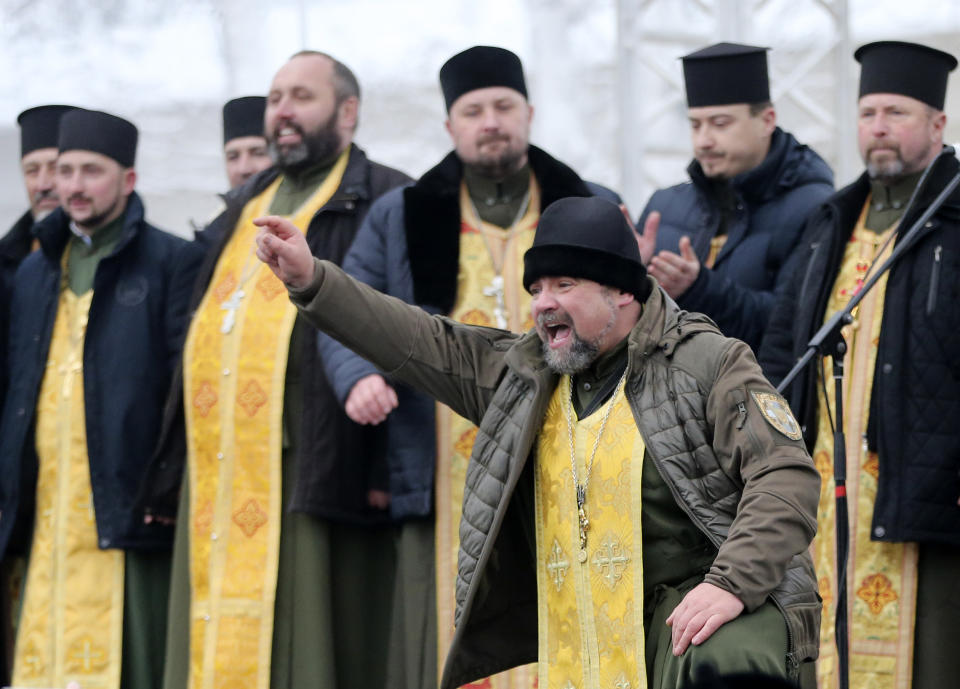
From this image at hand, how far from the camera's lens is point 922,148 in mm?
6156

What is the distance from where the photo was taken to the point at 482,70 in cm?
652

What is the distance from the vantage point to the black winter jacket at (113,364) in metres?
6.82

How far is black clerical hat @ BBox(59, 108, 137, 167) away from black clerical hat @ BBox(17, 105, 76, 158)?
886 millimetres

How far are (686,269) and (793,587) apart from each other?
172 cm

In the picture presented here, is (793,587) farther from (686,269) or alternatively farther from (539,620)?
(686,269)

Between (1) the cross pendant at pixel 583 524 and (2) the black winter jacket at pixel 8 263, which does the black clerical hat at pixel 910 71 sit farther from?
(2) the black winter jacket at pixel 8 263

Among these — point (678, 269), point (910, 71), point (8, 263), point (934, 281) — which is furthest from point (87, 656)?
point (910, 71)

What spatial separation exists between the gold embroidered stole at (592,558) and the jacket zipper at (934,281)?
1.54 metres

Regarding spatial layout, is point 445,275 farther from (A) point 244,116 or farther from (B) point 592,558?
(A) point 244,116

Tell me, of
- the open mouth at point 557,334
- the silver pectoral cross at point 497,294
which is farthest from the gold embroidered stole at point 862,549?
the open mouth at point 557,334

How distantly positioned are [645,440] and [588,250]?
586 mm

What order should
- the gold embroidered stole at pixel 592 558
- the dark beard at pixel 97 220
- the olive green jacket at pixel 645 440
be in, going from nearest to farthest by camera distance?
the olive green jacket at pixel 645 440 < the gold embroidered stole at pixel 592 558 < the dark beard at pixel 97 220

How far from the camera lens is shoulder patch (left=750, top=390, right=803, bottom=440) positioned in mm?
4508

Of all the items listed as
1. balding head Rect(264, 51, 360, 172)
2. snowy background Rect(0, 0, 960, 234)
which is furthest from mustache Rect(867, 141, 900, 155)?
snowy background Rect(0, 0, 960, 234)
